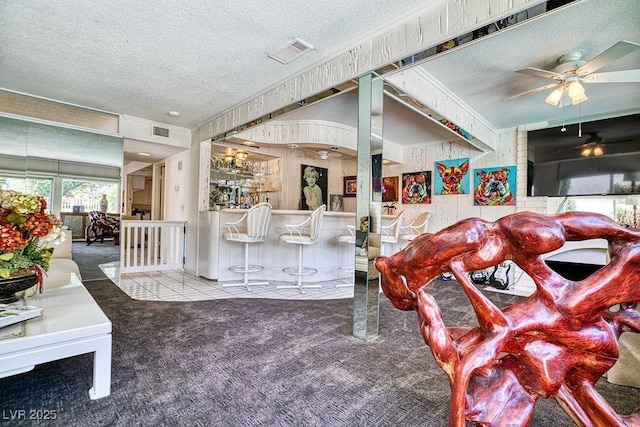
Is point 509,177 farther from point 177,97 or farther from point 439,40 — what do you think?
point 177,97

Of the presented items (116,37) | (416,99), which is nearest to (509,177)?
(416,99)

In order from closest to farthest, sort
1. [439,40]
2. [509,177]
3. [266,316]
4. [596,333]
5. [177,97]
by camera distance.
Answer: [596,333]
[439,40]
[266,316]
[177,97]
[509,177]

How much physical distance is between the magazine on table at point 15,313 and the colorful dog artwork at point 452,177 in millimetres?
5865

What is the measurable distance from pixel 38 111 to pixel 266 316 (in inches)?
162

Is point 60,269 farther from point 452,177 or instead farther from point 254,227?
point 452,177

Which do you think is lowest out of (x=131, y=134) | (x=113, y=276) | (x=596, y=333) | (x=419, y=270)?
(x=113, y=276)

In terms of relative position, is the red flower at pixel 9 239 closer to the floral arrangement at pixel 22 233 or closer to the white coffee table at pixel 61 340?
the floral arrangement at pixel 22 233

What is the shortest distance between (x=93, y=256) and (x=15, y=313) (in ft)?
16.2

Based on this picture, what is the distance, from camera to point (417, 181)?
6363 mm

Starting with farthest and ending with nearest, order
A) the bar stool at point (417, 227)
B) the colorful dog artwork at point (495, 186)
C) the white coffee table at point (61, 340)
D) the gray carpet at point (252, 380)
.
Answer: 1. the bar stool at point (417, 227)
2. the colorful dog artwork at point (495, 186)
3. the gray carpet at point (252, 380)
4. the white coffee table at point (61, 340)

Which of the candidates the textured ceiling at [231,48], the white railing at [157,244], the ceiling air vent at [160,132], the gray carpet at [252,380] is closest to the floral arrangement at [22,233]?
the gray carpet at [252,380]

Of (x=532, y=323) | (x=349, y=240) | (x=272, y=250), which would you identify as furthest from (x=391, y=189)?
(x=532, y=323)

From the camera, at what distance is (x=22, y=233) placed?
168cm

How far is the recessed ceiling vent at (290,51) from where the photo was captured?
271 centimetres
